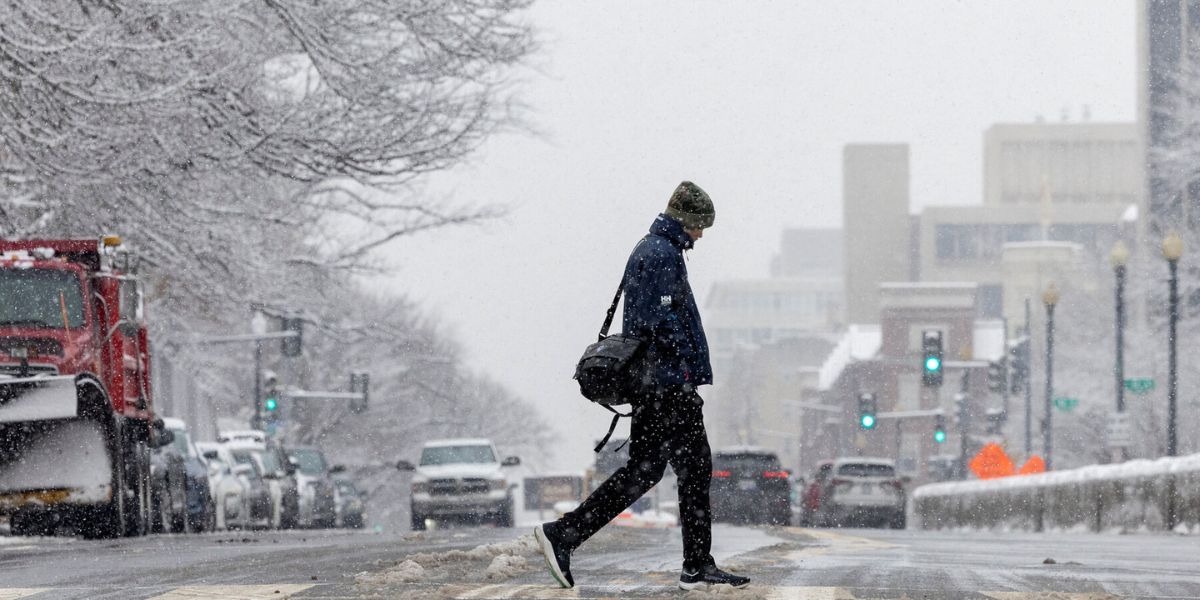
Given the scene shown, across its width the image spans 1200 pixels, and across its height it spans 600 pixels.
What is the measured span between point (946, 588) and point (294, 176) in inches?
598

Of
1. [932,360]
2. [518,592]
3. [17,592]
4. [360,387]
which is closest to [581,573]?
[518,592]

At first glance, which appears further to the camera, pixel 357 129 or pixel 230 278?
pixel 230 278

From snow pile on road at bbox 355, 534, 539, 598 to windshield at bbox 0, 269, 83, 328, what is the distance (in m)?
8.25

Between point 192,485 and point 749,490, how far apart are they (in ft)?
41.7

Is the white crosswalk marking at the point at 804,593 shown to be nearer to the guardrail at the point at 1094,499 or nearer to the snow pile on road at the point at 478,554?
the snow pile on road at the point at 478,554

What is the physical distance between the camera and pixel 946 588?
9648 mm

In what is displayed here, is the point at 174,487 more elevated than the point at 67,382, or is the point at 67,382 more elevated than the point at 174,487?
the point at 67,382

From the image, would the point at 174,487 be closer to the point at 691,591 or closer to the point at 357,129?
the point at 357,129

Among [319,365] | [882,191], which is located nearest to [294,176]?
[319,365]

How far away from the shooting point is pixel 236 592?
29.9 ft

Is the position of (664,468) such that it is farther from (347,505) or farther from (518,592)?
(347,505)

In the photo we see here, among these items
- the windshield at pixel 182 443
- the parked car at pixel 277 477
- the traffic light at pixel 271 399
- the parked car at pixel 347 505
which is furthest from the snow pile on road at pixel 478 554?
the traffic light at pixel 271 399

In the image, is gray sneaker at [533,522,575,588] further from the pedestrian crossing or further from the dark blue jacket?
the dark blue jacket

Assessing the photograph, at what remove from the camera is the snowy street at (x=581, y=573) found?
9141 millimetres
